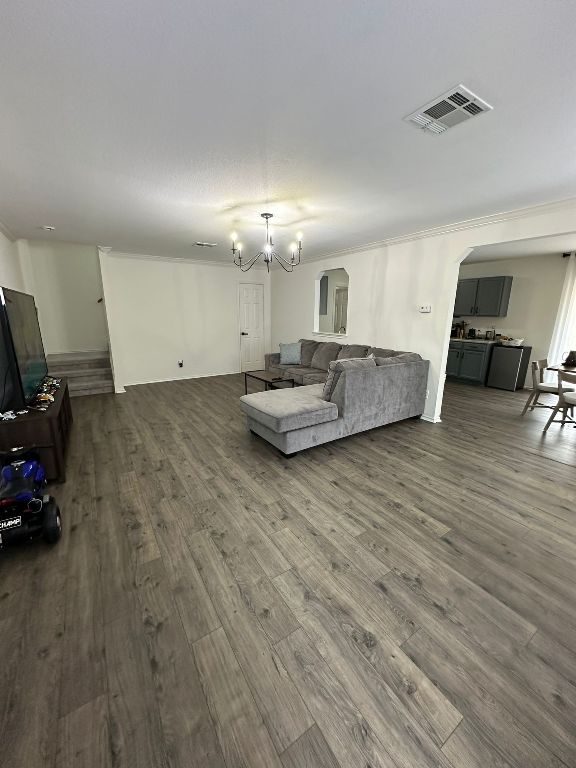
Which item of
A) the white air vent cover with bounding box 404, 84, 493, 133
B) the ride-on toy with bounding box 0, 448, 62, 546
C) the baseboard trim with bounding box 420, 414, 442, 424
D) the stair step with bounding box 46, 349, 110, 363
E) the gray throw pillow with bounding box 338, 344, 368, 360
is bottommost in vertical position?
the baseboard trim with bounding box 420, 414, 442, 424

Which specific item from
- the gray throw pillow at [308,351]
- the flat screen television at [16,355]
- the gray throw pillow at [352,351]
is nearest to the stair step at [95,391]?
the flat screen television at [16,355]

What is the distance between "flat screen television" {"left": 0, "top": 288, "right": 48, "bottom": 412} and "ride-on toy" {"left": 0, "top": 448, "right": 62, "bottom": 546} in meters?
0.83

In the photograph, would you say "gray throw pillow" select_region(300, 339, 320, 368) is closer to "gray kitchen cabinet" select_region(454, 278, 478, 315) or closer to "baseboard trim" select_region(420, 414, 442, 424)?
"baseboard trim" select_region(420, 414, 442, 424)

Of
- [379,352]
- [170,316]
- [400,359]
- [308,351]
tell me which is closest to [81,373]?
[170,316]

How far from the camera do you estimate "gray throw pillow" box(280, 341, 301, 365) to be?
19.9ft

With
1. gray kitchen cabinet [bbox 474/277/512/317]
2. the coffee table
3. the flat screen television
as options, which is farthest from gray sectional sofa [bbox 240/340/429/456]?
gray kitchen cabinet [bbox 474/277/512/317]

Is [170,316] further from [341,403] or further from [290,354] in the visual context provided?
[341,403]

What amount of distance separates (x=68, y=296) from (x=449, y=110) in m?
6.85

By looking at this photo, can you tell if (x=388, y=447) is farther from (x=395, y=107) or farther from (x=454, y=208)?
(x=395, y=107)

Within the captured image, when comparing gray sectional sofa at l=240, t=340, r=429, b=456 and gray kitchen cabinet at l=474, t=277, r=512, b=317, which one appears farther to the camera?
gray kitchen cabinet at l=474, t=277, r=512, b=317

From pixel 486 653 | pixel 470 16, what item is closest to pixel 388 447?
pixel 486 653

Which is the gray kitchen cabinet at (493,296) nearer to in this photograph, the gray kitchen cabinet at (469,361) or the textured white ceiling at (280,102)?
the gray kitchen cabinet at (469,361)

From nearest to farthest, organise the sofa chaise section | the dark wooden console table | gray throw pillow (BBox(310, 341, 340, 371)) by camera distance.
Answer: the dark wooden console table
the sofa chaise section
gray throw pillow (BBox(310, 341, 340, 371))

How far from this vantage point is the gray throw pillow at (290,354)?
6.07m
